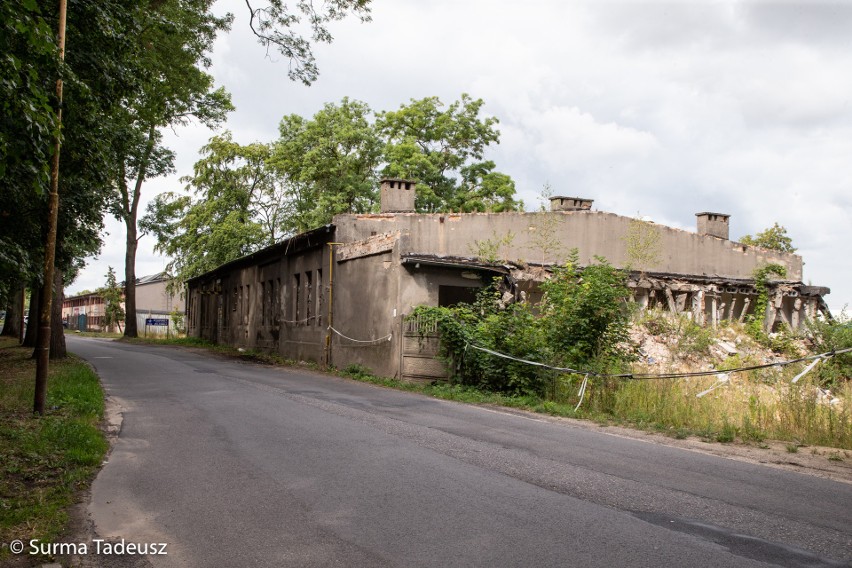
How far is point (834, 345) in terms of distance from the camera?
17812 mm

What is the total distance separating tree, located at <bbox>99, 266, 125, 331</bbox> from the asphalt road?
6715cm

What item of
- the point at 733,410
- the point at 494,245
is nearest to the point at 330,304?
the point at 494,245

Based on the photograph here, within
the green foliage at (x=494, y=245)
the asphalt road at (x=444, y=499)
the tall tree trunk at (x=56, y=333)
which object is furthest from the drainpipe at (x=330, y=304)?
the asphalt road at (x=444, y=499)

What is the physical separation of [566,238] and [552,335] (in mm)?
12095

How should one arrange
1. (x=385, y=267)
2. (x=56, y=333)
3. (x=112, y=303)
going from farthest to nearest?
(x=112, y=303)
(x=56, y=333)
(x=385, y=267)

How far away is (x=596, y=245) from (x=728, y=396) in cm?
1468

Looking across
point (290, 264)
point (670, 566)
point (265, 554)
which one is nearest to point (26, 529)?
point (265, 554)

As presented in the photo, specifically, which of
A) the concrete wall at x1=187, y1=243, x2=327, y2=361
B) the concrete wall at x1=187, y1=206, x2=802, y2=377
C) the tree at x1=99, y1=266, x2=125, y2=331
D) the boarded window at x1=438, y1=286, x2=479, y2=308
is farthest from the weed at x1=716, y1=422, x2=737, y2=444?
the tree at x1=99, y1=266, x2=125, y2=331

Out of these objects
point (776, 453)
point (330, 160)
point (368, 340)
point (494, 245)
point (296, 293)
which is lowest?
point (776, 453)

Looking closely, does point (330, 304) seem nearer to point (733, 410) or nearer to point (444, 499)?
point (733, 410)

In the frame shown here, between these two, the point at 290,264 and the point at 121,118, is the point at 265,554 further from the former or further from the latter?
the point at 290,264

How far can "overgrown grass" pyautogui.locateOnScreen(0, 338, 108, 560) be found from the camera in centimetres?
516

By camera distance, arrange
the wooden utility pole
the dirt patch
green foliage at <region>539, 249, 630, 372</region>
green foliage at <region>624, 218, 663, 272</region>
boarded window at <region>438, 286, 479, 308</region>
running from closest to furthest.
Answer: the dirt patch, the wooden utility pole, green foliage at <region>539, 249, 630, 372</region>, boarded window at <region>438, 286, 479, 308</region>, green foliage at <region>624, 218, 663, 272</region>

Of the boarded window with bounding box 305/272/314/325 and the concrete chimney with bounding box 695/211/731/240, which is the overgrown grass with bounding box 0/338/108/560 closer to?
the boarded window with bounding box 305/272/314/325
